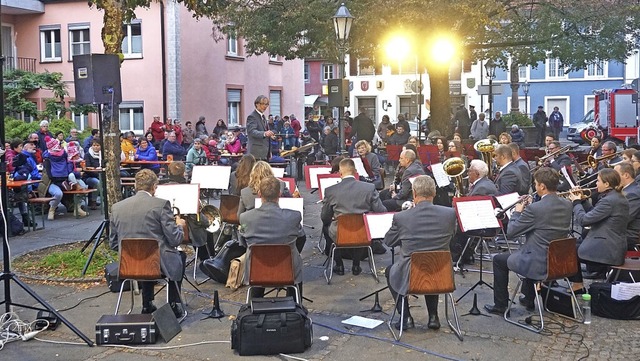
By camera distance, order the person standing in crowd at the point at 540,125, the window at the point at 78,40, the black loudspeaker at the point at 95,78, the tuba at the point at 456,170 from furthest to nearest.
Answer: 1. the person standing in crowd at the point at 540,125
2. the window at the point at 78,40
3. the tuba at the point at 456,170
4. the black loudspeaker at the point at 95,78

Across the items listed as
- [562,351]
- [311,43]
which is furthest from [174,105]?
[562,351]

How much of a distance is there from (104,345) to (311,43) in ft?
54.0

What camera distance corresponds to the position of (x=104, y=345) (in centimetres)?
704

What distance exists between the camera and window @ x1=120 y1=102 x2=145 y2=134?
1171 inches

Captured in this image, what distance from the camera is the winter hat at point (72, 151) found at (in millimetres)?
15701

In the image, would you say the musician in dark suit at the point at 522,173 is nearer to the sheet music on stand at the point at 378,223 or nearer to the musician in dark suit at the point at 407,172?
the musician in dark suit at the point at 407,172

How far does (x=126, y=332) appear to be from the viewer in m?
6.96

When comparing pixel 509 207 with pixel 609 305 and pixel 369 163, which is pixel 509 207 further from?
pixel 369 163

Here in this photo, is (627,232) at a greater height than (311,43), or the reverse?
(311,43)

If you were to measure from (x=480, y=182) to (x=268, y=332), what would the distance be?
4.45m

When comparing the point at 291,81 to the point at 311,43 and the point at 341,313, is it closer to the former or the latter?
the point at 311,43

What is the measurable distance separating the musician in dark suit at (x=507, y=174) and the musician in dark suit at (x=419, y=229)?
362 centimetres

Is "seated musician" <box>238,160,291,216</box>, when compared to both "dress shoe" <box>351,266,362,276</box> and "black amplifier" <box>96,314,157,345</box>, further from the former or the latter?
"black amplifier" <box>96,314,157,345</box>

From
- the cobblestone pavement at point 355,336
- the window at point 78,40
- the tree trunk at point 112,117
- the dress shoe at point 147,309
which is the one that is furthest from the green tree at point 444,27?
the dress shoe at point 147,309
